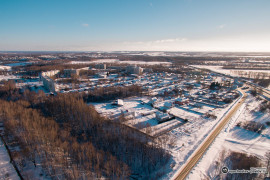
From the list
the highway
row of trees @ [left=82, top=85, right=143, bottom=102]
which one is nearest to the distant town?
the highway

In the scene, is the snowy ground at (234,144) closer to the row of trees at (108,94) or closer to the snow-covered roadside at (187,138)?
the snow-covered roadside at (187,138)

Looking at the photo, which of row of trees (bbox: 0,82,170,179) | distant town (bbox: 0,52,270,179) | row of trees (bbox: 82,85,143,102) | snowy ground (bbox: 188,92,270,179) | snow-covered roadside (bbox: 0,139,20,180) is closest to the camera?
snow-covered roadside (bbox: 0,139,20,180)

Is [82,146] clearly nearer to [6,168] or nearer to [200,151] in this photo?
[6,168]

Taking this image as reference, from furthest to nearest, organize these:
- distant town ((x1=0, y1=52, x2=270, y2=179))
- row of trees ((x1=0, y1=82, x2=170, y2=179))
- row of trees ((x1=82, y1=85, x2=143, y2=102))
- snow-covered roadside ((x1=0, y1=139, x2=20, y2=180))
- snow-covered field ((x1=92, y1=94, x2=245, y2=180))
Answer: row of trees ((x1=82, y1=85, x2=143, y2=102)) → snow-covered field ((x1=92, y1=94, x2=245, y2=180)) → distant town ((x1=0, y1=52, x2=270, y2=179)) → row of trees ((x1=0, y1=82, x2=170, y2=179)) → snow-covered roadside ((x1=0, y1=139, x2=20, y2=180))

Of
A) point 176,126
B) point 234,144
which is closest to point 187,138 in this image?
point 176,126

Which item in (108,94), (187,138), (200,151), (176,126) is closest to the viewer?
(200,151)

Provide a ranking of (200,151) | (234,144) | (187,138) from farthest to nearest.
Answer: (187,138), (234,144), (200,151)

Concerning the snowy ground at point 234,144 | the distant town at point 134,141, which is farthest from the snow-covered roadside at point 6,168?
the snowy ground at point 234,144

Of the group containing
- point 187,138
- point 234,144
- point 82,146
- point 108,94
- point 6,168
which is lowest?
point 234,144

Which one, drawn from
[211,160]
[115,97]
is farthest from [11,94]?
[211,160]

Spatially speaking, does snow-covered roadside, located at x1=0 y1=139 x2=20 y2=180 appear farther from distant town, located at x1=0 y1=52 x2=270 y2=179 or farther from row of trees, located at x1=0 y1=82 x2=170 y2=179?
row of trees, located at x1=0 y1=82 x2=170 y2=179
